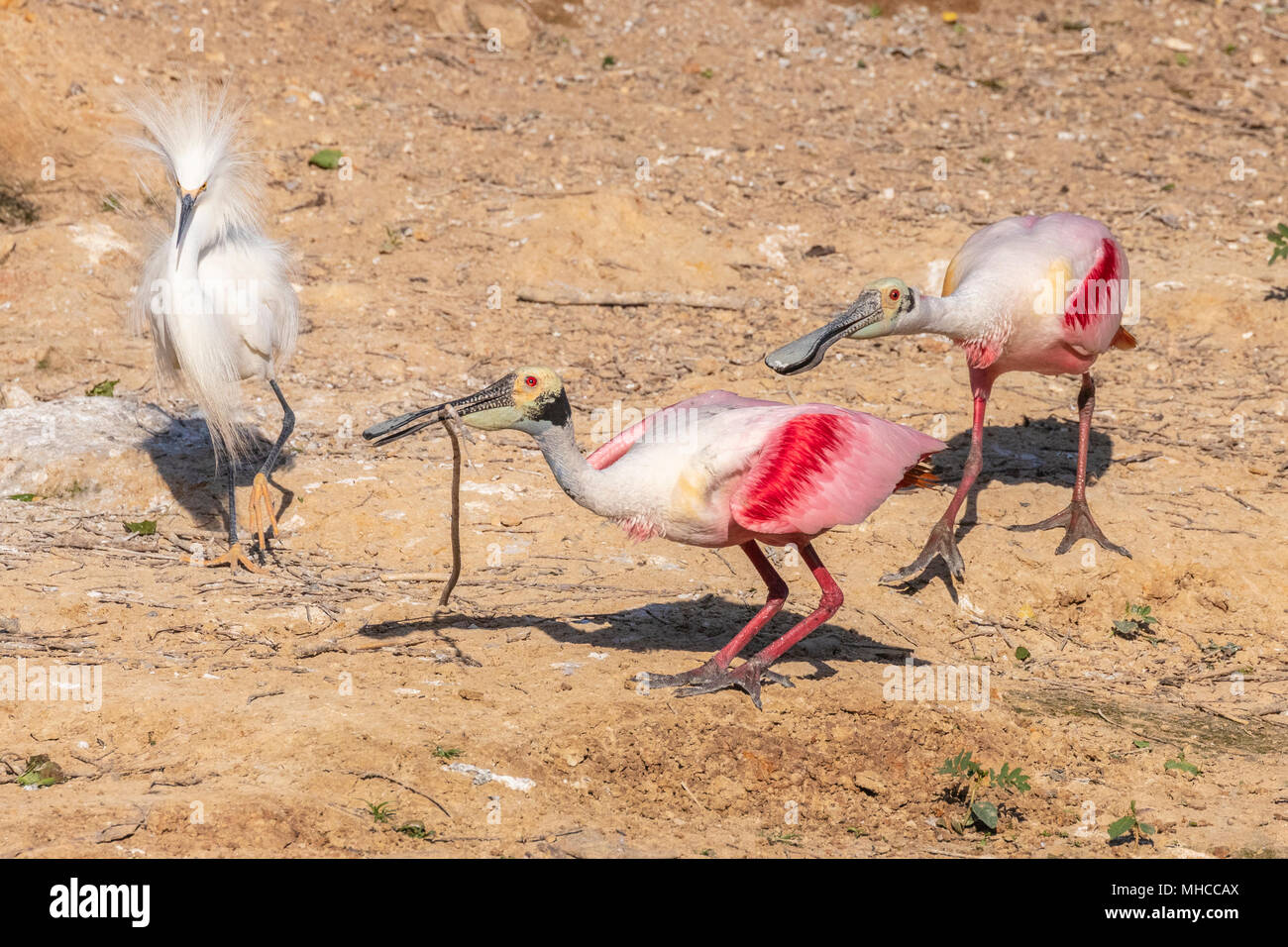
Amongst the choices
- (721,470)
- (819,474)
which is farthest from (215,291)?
(819,474)

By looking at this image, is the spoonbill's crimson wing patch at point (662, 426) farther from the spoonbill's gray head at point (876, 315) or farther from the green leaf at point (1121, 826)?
the green leaf at point (1121, 826)

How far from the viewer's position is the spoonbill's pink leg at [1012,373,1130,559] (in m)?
6.98

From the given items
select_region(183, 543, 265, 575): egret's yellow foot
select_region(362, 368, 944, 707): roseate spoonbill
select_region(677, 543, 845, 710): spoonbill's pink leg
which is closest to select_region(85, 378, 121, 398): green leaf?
select_region(183, 543, 265, 575): egret's yellow foot

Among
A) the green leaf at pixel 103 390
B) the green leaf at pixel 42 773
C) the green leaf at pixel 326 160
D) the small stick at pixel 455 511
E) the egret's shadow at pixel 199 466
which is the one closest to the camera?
the green leaf at pixel 42 773

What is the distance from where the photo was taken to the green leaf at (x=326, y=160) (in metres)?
10.8

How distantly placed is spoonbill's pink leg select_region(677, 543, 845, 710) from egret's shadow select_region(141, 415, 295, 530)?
2.99 m

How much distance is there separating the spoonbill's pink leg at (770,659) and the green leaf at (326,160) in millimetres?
6857

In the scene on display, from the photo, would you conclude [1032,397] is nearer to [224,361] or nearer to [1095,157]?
[1095,157]

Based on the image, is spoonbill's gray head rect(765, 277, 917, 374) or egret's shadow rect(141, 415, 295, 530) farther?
egret's shadow rect(141, 415, 295, 530)

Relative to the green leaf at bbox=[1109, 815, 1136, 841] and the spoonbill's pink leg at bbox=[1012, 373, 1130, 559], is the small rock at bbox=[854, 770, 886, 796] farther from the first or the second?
the spoonbill's pink leg at bbox=[1012, 373, 1130, 559]

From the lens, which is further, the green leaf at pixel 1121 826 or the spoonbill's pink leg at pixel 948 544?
the spoonbill's pink leg at pixel 948 544

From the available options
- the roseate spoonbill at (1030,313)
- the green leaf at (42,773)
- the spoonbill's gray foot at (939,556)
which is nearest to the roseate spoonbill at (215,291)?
the green leaf at (42,773)

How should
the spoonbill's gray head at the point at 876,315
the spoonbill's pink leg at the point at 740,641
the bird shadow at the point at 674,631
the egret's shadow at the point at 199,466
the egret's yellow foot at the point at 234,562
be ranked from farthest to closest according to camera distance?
the egret's shadow at the point at 199,466, the egret's yellow foot at the point at 234,562, the bird shadow at the point at 674,631, the spoonbill's gray head at the point at 876,315, the spoonbill's pink leg at the point at 740,641

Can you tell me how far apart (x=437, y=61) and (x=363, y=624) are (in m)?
8.08
